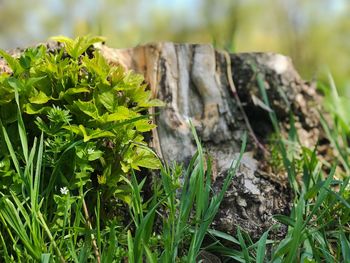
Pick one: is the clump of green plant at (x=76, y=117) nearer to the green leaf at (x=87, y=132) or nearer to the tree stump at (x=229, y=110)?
the green leaf at (x=87, y=132)

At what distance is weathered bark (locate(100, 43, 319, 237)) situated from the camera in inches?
97.9

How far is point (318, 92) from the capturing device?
4.04 meters

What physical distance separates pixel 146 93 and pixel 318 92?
1.98m

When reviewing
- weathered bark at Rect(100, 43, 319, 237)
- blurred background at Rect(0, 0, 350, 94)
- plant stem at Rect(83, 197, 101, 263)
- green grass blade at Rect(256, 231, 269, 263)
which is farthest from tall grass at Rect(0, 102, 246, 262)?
blurred background at Rect(0, 0, 350, 94)

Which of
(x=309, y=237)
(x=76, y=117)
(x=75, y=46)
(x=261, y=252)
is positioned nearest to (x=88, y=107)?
(x=76, y=117)

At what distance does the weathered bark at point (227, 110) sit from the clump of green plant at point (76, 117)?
47 centimetres

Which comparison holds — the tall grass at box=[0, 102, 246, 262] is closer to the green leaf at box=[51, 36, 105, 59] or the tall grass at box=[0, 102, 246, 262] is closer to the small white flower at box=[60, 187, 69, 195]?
the small white flower at box=[60, 187, 69, 195]

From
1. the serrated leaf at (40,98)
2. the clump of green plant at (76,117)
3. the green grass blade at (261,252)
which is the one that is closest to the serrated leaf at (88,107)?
the clump of green plant at (76,117)

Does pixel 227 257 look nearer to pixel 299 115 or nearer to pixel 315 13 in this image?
pixel 299 115

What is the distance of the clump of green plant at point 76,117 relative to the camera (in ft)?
7.11

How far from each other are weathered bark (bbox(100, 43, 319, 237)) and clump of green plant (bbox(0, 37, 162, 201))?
468 mm

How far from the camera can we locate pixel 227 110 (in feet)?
10.7

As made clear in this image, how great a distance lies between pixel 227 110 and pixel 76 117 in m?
1.23

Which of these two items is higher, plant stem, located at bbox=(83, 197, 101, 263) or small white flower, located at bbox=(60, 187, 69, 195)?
small white flower, located at bbox=(60, 187, 69, 195)
